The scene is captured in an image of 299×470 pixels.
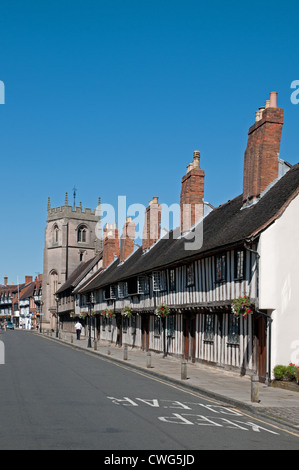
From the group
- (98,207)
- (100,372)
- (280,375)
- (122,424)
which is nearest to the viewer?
(122,424)

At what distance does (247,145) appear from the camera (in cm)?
2356

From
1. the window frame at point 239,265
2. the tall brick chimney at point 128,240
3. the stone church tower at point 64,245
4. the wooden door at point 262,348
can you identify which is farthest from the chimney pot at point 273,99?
the stone church tower at point 64,245

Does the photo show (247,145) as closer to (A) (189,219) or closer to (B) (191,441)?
(A) (189,219)

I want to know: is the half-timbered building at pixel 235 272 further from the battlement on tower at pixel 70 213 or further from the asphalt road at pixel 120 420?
the battlement on tower at pixel 70 213

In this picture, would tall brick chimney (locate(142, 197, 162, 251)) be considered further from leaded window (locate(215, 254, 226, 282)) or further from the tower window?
the tower window

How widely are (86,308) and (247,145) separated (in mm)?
38155

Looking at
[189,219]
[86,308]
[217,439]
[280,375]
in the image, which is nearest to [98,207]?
[86,308]

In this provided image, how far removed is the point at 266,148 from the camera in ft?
71.0

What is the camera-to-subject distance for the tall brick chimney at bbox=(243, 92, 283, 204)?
71.4 feet

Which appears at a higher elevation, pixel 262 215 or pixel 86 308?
pixel 262 215

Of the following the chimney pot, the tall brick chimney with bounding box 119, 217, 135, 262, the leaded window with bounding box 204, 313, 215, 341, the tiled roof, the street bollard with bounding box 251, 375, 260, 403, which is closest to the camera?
the street bollard with bounding box 251, 375, 260, 403

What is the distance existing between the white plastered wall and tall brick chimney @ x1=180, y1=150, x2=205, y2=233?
1245cm

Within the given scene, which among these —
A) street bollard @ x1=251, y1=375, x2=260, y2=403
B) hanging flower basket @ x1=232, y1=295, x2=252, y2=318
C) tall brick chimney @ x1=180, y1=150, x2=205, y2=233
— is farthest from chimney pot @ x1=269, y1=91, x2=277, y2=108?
street bollard @ x1=251, y1=375, x2=260, y2=403

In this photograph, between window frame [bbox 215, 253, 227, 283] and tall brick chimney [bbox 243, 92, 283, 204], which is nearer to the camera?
window frame [bbox 215, 253, 227, 283]
